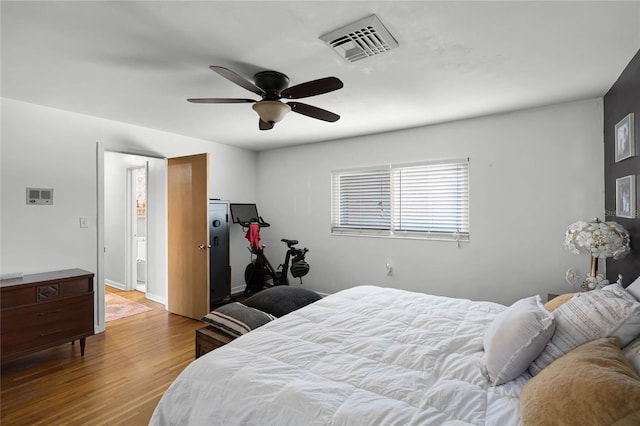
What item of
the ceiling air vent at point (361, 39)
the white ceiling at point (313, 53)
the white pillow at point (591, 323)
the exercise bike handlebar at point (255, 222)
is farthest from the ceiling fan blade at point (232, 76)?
the exercise bike handlebar at point (255, 222)

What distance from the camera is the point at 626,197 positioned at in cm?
248

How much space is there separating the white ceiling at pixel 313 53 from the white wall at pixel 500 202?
35cm

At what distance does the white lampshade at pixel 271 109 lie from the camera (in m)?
2.40

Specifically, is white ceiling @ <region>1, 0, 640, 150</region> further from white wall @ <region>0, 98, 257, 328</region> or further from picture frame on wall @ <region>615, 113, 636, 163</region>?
picture frame on wall @ <region>615, 113, 636, 163</region>

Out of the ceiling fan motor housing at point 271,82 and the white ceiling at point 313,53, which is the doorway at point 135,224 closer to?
the white ceiling at point 313,53

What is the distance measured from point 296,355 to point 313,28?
1.86 m

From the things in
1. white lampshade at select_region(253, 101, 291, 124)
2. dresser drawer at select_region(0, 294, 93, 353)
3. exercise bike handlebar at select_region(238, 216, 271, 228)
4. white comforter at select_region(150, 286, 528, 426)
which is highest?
white lampshade at select_region(253, 101, 291, 124)

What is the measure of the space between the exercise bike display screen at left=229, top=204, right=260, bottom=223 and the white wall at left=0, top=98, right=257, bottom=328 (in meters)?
1.60

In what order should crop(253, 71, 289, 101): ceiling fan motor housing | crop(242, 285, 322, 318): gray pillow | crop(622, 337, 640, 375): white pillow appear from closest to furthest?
1. crop(622, 337, 640, 375): white pillow
2. crop(253, 71, 289, 101): ceiling fan motor housing
3. crop(242, 285, 322, 318): gray pillow

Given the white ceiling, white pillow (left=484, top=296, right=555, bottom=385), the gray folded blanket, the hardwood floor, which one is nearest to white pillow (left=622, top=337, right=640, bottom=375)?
white pillow (left=484, top=296, right=555, bottom=385)

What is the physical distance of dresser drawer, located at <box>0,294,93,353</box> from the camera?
2.71 metres

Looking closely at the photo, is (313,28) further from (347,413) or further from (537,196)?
(537,196)

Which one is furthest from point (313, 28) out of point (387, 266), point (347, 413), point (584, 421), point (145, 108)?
point (387, 266)

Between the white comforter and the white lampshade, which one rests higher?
the white lampshade
